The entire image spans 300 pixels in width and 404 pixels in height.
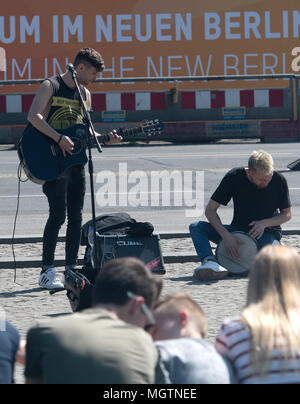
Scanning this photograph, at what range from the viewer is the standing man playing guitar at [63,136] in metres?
6.84

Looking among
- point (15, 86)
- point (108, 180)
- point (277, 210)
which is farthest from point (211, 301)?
point (15, 86)

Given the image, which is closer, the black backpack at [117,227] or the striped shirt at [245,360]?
the striped shirt at [245,360]

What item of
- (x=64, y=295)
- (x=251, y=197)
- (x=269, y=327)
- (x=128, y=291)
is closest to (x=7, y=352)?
(x=128, y=291)

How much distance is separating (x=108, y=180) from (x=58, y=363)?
10.1 meters

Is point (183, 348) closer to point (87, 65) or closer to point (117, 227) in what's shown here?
point (87, 65)

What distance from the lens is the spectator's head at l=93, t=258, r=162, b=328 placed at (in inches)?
125

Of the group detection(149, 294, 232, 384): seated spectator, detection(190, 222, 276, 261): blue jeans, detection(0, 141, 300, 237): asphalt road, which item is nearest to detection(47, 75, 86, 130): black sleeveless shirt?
detection(190, 222, 276, 261): blue jeans

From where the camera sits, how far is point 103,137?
23.0ft

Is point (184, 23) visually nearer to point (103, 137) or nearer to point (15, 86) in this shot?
point (15, 86)

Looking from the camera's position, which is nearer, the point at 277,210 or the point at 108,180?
the point at 277,210

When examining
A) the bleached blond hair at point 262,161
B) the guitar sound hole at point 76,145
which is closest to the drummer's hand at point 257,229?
the bleached blond hair at point 262,161

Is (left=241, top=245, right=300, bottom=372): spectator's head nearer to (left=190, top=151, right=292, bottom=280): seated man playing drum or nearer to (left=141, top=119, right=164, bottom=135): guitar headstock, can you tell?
(left=190, top=151, right=292, bottom=280): seated man playing drum

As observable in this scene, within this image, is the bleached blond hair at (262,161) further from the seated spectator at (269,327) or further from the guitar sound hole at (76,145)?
the seated spectator at (269,327)

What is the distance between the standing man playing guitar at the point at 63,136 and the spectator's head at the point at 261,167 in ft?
3.15
